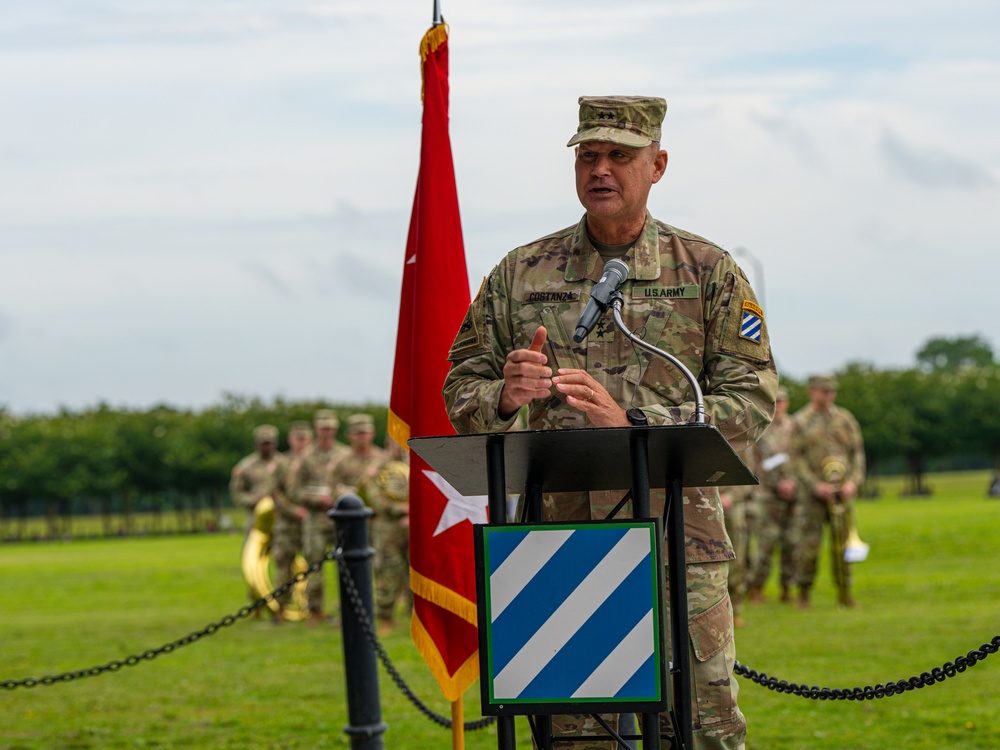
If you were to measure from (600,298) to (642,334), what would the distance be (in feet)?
2.24

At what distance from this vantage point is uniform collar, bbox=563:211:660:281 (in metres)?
4.79

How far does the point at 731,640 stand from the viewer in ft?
15.3

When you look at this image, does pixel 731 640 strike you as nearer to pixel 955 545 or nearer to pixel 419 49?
pixel 419 49

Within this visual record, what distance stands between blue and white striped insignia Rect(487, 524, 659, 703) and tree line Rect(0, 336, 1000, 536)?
218 feet

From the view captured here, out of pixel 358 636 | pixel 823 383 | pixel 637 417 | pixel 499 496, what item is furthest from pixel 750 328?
pixel 823 383

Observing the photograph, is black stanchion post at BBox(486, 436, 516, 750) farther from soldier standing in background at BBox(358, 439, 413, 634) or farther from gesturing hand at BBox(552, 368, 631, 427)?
soldier standing in background at BBox(358, 439, 413, 634)

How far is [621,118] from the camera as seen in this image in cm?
471

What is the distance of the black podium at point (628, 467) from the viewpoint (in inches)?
152

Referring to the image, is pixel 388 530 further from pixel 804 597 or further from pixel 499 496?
pixel 499 496

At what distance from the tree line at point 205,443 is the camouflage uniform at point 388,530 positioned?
52681 mm

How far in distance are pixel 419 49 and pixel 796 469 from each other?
11446 mm

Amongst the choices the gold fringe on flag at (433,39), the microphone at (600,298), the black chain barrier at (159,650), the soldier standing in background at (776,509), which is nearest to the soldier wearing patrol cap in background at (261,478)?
the soldier standing in background at (776,509)

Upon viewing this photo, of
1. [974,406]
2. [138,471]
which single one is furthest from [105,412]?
[974,406]

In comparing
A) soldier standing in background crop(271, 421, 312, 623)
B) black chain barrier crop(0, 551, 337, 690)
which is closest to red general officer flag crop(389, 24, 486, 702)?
black chain barrier crop(0, 551, 337, 690)
